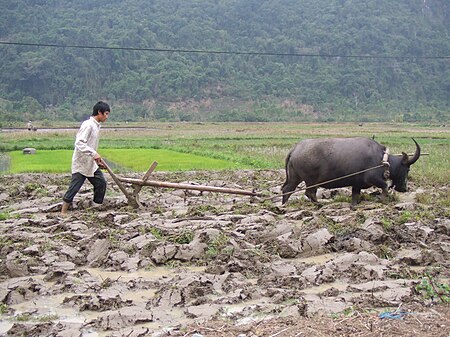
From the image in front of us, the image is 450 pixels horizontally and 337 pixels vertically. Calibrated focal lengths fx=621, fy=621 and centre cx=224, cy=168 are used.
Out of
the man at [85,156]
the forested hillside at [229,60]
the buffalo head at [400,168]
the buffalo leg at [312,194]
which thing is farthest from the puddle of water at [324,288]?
the forested hillside at [229,60]

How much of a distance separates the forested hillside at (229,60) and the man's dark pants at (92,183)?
44.7m

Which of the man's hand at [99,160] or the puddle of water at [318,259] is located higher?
the man's hand at [99,160]

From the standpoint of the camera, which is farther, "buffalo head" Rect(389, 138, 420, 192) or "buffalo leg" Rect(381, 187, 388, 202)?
"buffalo head" Rect(389, 138, 420, 192)

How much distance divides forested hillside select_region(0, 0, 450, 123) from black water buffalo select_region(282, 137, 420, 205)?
45.2m

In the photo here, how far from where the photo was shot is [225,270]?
5809 mm

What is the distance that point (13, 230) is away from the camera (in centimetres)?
738

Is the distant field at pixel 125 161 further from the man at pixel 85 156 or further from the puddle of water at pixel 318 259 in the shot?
the puddle of water at pixel 318 259

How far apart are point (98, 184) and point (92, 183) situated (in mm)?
86

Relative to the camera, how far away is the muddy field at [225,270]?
4445mm

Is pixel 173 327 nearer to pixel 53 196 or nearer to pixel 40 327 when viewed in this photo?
pixel 40 327

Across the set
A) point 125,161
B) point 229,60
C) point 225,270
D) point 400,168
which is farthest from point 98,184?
point 229,60

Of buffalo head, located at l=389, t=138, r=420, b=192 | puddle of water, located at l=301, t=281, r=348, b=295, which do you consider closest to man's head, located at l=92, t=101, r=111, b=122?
puddle of water, located at l=301, t=281, r=348, b=295

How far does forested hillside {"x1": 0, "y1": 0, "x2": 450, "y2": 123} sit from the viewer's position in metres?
61.6

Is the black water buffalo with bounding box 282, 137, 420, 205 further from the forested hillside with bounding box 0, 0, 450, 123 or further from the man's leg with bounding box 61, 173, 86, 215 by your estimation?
the forested hillside with bounding box 0, 0, 450, 123
